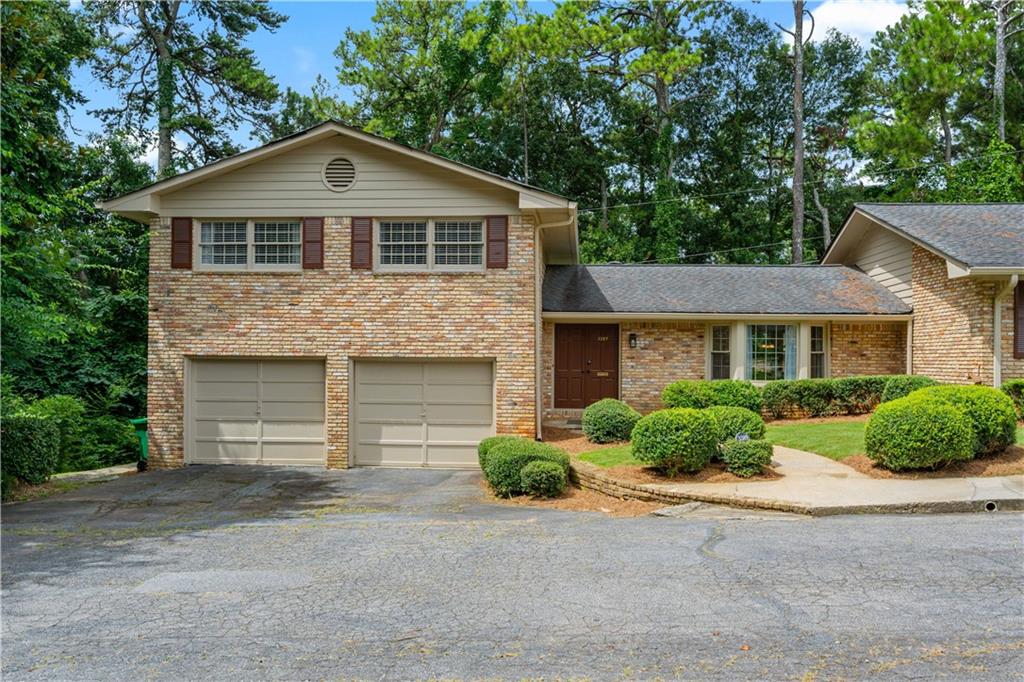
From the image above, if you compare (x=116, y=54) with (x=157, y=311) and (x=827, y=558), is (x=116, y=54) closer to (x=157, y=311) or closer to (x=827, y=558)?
(x=157, y=311)

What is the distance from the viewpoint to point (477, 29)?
34.7 metres

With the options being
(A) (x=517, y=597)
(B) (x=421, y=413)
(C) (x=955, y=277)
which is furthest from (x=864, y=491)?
(B) (x=421, y=413)

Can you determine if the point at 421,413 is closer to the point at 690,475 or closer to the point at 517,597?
the point at 690,475

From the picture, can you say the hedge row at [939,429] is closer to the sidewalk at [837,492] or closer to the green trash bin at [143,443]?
the sidewalk at [837,492]

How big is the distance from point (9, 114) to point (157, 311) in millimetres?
4669

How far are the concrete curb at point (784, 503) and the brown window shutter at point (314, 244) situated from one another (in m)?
7.41

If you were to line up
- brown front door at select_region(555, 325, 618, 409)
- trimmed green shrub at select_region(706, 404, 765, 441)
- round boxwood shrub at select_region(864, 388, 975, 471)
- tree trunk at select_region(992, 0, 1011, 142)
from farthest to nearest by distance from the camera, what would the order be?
tree trunk at select_region(992, 0, 1011, 142) < brown front door at select_region(555, 325, 618, 409) < trimmed green shrub at select_region(706, 404, 765, 441) < round boxwood shrub at select_region(864, 388, 975, 471)

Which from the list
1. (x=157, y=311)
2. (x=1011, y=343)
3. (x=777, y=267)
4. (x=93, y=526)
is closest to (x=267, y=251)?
(x=157, y=311)

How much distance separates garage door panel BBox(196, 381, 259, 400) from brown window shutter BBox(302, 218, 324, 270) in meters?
2.75

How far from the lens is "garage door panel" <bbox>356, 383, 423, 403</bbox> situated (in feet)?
49.9

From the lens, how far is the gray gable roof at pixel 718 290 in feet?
59.1

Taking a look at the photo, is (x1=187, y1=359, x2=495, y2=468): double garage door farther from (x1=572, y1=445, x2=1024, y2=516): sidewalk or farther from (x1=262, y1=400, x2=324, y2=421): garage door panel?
(x1=572, y1=445, x2=1024, y2=516): sidewalk

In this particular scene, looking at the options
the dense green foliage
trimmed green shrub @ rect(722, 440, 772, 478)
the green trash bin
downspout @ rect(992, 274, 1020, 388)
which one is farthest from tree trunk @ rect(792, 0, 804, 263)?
the green trash bin

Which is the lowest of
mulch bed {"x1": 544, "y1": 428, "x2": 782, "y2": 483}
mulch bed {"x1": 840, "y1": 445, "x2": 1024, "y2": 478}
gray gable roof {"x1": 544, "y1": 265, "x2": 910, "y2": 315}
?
mulch bed {"x1": 544, "y1": 428, "x2": 782, "y2": 483}
